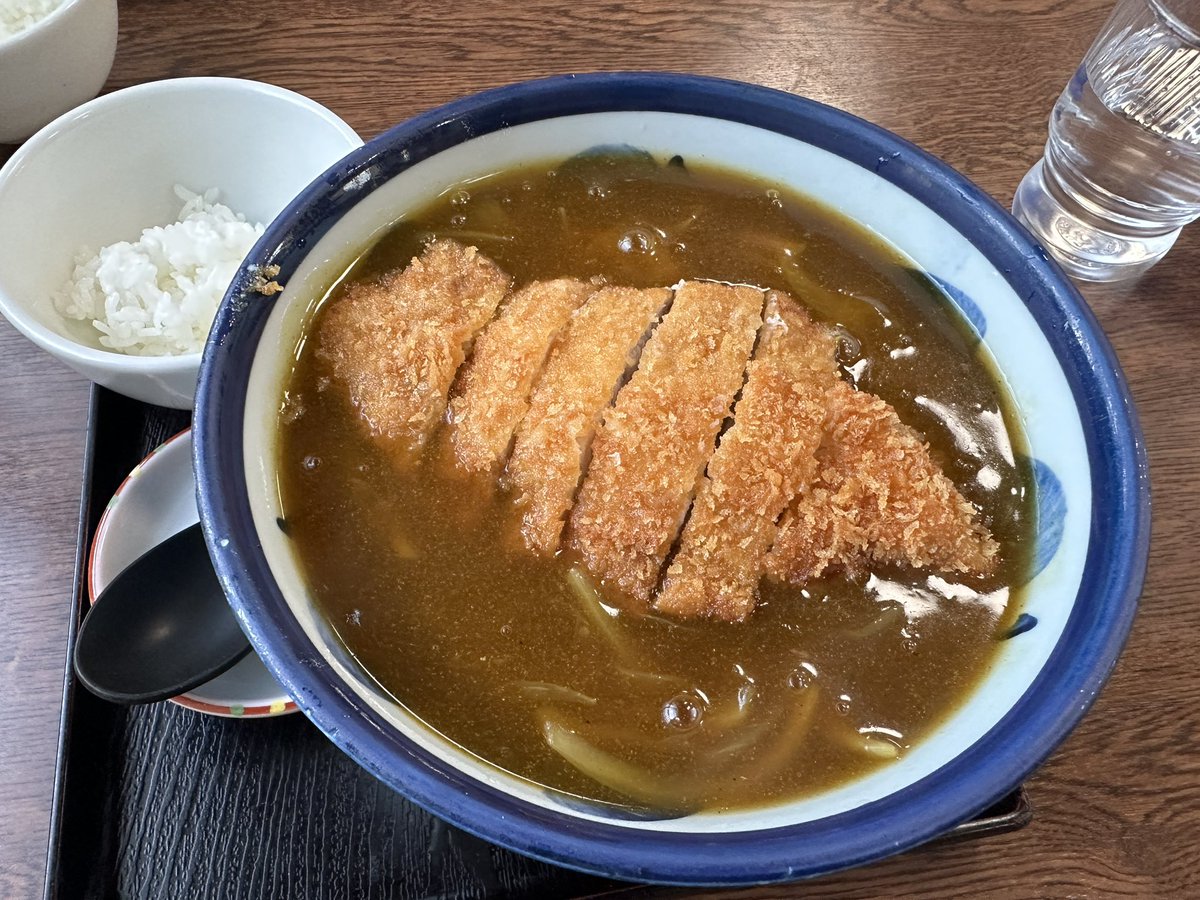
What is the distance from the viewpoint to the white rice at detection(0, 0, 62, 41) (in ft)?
5.98

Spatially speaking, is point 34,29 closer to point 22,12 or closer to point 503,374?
point 22,12

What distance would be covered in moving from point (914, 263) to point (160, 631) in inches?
50.7

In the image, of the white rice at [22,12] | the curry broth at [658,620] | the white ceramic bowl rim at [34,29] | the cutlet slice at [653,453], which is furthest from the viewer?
the white rice at [22,12]

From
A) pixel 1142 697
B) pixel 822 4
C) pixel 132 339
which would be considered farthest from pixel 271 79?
pixel 1142 697

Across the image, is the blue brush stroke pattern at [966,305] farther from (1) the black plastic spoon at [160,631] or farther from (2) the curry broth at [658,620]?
(1) the black plastic spoon at [160,631]

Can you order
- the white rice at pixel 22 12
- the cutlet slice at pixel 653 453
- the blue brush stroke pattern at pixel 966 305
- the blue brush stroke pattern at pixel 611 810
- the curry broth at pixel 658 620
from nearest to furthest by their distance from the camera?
1. the blue brush stroke pattern at pixel 611 810
2. the curry broth at pixel 658 620
3. the cutlet slice at pixel 653 453
4. the blue brush stroke pattern at pixel 966 305
5. the white rice at pixel 22 12

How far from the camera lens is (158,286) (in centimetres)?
159

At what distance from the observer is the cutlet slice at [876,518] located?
1244mm

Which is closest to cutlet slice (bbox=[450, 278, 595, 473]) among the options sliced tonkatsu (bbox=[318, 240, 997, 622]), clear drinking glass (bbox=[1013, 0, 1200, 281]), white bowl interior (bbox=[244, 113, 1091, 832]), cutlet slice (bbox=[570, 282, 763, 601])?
sliced tonkatsu (bbox=[318, 240, 997, 622])

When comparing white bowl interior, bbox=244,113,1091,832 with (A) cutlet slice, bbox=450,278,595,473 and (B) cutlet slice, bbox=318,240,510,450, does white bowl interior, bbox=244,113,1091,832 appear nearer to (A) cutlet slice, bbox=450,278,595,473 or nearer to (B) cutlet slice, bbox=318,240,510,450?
(B) cutlet slice, bbox=318,240,510,450

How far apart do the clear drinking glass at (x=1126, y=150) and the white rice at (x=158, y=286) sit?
1.57m

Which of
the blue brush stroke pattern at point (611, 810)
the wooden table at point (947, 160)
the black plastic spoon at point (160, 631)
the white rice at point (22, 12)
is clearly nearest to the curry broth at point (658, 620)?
the blue brush stroke pattern at point (611, 810)

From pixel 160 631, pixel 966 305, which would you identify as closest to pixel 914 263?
pixel 966 305

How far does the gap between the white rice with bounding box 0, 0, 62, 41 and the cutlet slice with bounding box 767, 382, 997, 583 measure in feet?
6.08
